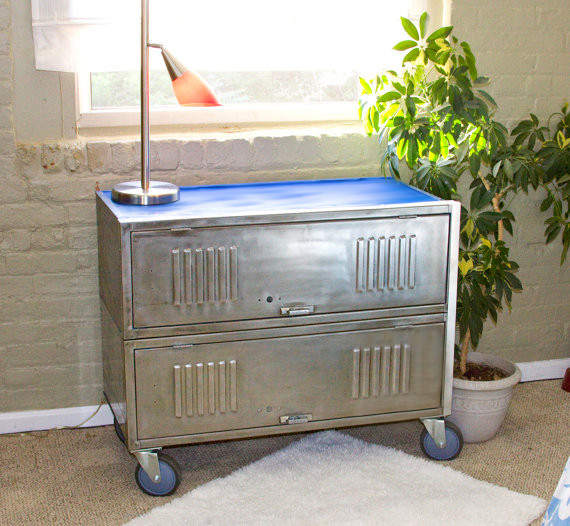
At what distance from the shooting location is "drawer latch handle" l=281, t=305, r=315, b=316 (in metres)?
2.47

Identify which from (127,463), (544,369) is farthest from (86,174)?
(544,369)

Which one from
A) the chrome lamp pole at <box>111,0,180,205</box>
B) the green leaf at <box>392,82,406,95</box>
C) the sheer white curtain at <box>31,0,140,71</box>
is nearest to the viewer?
the chrome lamp pole at <box>111,0,180,205</box>

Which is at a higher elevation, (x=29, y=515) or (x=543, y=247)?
(x=543, y=247)

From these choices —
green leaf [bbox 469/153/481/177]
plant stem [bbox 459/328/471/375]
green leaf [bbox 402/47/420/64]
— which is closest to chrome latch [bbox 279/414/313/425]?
plant stem [bbox 459/328/471/375]

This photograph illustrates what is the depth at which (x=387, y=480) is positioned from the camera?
8.51 feet

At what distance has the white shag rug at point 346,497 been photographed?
239 cm

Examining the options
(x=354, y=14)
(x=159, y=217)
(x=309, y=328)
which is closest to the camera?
(x=159, y=217)

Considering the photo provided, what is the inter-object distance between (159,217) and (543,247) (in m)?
1.65

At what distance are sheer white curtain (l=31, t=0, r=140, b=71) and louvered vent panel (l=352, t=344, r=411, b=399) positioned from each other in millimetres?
1183

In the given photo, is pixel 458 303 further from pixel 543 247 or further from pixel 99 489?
pixel 99 489

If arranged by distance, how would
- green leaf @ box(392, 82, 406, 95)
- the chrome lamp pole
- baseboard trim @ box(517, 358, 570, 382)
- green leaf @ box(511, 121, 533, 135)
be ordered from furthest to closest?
baseboard trim @ box(517, 358, 570, 382)
green leaf @ box(511, 121, 533, 135)
green leaf @ box(392, 82, 406, 95)
the chrome lamp pole

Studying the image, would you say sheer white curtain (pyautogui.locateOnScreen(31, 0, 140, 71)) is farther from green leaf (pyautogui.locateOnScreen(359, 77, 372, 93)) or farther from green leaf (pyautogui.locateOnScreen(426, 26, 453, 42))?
green leaf (pyautogui.locateOnScreen(426, 26, 453, 42))

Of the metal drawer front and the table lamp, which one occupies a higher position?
the table lamp

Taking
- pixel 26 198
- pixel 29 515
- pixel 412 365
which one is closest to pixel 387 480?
pixel 412 365
